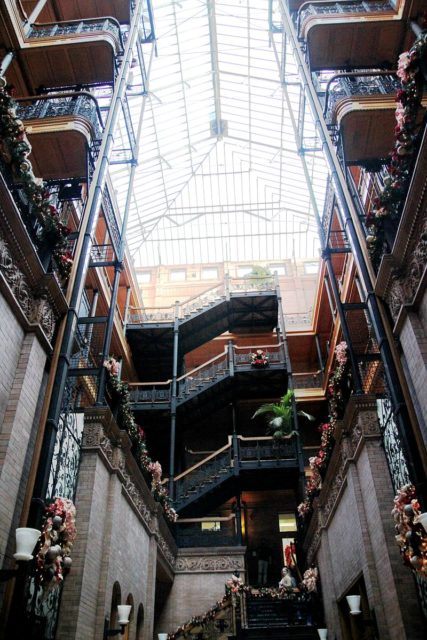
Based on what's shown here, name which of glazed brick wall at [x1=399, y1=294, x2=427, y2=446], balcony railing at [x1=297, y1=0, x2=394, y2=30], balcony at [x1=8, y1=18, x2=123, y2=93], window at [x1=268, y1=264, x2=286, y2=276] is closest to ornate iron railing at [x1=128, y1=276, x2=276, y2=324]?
window at [x1=268, y1=264, x2=286, y2=276]

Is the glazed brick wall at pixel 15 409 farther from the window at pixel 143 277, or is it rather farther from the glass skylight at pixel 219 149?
the window at pixel 143 277

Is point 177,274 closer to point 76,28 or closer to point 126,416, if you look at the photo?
point 76,28

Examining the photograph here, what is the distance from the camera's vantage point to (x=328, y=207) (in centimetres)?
1614

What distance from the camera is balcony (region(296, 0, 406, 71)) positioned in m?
15.0

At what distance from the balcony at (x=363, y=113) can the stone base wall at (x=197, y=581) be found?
13894mm

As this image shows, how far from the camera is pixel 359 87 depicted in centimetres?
1360

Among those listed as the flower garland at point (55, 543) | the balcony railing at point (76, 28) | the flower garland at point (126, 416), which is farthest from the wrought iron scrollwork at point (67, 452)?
the balcony railing at point (76, 28)

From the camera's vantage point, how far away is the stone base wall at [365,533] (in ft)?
25.1

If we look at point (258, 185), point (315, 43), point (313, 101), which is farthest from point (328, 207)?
point (258, 185)

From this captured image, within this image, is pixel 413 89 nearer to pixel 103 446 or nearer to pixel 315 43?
pixel 103 446

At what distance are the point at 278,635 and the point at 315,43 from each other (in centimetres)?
1635

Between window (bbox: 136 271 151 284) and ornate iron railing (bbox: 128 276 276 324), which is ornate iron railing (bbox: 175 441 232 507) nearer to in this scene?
ornate iron railing (bbox: 128 276 276 324)

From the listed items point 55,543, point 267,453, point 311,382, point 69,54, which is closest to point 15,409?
point 55,543

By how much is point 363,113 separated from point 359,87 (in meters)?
0.94
